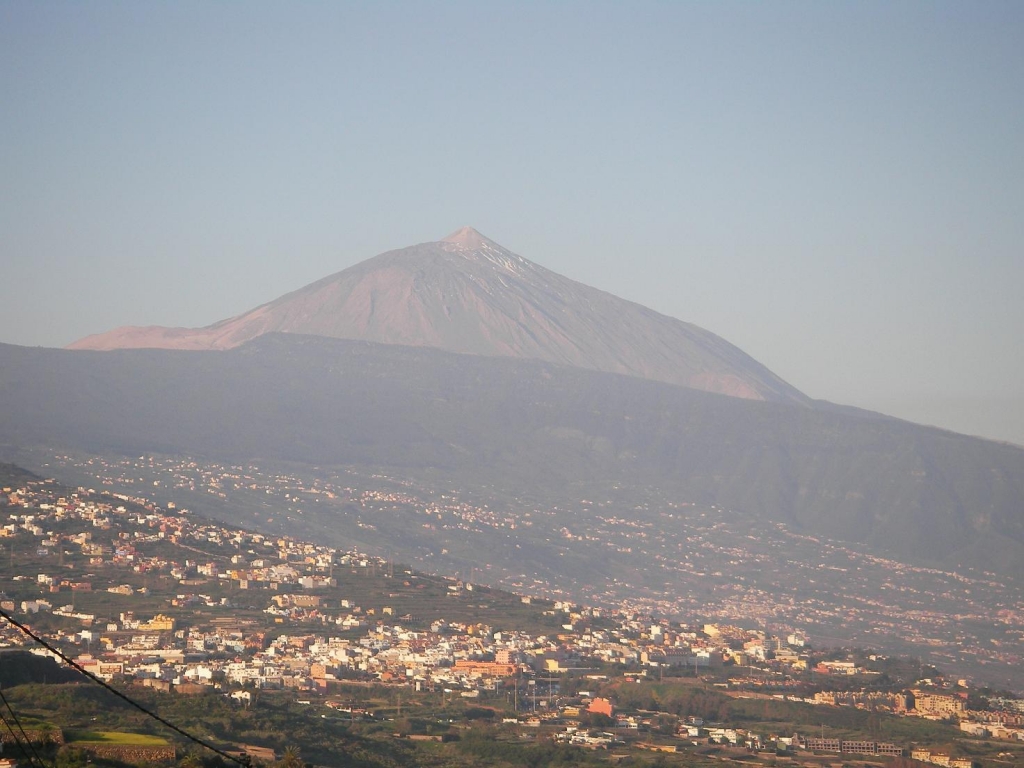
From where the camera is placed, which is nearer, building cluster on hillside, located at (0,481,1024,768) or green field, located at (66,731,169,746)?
green field, located at (66,731,169,746)

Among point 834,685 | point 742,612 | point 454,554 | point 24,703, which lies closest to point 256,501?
point 454,554

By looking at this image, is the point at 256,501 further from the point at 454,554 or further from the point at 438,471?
the point at 438,471

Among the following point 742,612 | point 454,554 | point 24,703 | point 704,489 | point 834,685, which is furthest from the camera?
point 704,489

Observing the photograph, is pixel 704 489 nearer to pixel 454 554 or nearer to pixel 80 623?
pixel 454 554

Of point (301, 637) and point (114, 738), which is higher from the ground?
point (114, 738)

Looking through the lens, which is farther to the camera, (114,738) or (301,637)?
(301,637)

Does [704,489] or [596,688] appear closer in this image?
[596,688]

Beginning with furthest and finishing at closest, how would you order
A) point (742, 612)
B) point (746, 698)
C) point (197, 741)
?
point (742, 612)
point (746, 698)
point (197, 741)

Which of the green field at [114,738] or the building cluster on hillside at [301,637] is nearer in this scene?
the green field at [114,738]

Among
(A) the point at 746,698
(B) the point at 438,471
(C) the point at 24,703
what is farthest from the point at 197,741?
(B) the point at 438,471
